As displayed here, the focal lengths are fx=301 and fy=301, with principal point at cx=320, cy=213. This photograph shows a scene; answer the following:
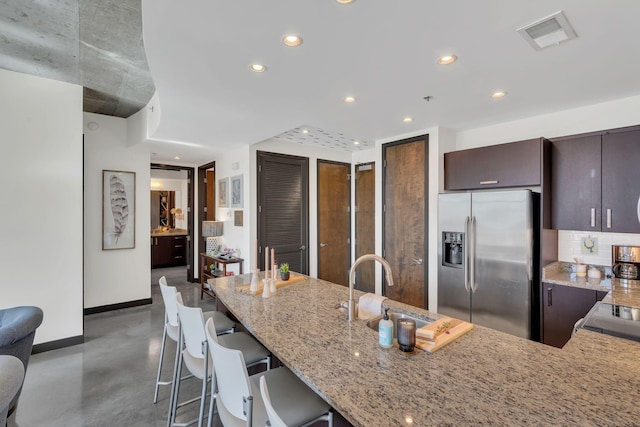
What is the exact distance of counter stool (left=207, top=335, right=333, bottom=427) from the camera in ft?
3.95

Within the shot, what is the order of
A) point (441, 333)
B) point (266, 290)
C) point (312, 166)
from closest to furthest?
point (441, 333)
point (266, 290)
point (312, 166)

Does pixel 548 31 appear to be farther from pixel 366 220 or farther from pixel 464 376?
pixel 366 220

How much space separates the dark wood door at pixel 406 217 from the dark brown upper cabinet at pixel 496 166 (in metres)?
0.35

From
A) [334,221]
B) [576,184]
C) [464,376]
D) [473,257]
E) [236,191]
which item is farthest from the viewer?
[334,221]

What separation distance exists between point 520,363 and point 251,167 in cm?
402

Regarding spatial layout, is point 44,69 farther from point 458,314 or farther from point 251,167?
point 458,314

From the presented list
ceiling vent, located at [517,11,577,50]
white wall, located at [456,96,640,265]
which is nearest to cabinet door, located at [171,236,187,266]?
white wall, located at [456,96,640,265]

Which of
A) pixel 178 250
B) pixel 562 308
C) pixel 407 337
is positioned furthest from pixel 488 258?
pixel 178 250

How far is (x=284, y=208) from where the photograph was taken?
16.1 ft

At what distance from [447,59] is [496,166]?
1.66m

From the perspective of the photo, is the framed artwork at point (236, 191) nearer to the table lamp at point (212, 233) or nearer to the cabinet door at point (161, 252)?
the table lamp at point (212, 233)

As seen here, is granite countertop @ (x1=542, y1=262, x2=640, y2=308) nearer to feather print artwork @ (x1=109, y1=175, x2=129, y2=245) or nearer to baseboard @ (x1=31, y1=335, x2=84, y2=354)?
baseboard @ (x1=31, y1=335, x2=84, y2=354)

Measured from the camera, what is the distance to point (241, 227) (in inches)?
189

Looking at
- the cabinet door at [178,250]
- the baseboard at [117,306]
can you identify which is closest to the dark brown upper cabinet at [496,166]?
the baseboard at [117,306]
